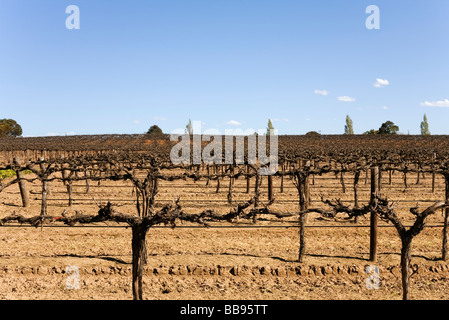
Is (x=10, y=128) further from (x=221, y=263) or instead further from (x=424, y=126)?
(x=424, y=126)

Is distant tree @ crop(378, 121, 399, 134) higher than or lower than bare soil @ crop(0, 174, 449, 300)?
higher

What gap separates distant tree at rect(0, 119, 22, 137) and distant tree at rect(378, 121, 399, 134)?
360 feet

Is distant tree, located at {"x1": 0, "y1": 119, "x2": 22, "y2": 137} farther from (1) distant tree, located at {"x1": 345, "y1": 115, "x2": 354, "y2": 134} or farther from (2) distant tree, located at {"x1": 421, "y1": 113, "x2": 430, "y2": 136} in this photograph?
(2) distant tree, located at {"x1": 421, "y1": 113, "x2": 430, "y2": 136}

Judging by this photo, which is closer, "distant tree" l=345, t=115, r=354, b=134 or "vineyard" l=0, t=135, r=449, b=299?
"vineyard" l=0, t=135, r=449, b=299

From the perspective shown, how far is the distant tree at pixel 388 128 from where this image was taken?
100688 millimetres

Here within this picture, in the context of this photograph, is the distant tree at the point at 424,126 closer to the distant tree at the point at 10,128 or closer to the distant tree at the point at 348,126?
the distant tree at the point at 348,126

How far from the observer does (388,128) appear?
102000mm

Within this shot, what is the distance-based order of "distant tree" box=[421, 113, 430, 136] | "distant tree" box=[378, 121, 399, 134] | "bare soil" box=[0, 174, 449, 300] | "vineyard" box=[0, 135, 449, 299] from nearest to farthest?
"vineyard" box=[0, 135, 449, 299], "bare soil" box=[0, 174, 449, 300], "distant tree" box=[378, 121, 399, 134], "distant tree" box=[421, 113, 430, 136]

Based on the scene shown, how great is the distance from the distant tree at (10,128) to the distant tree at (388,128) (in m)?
→ 110

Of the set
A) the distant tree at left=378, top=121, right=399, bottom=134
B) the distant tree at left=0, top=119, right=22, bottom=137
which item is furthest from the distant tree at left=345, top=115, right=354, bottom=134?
the distant tree at left=0, top=119, right=22, bottom=137

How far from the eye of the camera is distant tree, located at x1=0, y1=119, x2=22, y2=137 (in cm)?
10256

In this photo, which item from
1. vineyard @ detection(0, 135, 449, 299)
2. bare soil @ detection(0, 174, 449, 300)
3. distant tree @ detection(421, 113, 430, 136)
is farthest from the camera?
distant tree @ detection(421, 113, 430, 136)

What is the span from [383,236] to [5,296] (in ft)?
39.8
